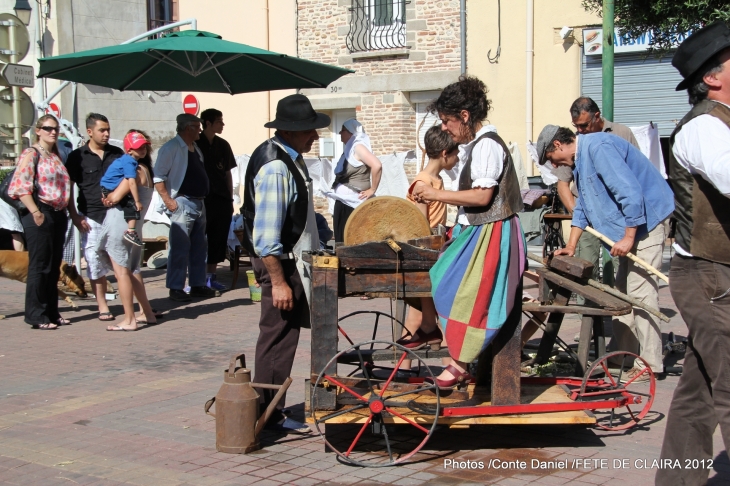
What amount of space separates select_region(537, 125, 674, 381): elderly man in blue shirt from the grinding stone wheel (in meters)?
1.25

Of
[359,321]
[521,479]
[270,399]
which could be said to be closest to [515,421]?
[521,479]

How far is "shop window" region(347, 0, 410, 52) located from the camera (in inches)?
723

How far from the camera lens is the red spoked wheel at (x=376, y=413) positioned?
15.7 ft

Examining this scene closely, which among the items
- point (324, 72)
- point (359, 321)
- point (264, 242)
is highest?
point (324, 72)

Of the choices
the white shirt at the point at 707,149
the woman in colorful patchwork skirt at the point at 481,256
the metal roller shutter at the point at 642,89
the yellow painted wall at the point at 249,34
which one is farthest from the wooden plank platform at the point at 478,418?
the yellow painted wall at the point at 249,34

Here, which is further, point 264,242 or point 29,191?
point 29,191

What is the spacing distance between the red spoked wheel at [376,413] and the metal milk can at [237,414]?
0.33 metres

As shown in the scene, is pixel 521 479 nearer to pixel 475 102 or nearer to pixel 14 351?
pixel 475 102

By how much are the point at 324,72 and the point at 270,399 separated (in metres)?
4.46

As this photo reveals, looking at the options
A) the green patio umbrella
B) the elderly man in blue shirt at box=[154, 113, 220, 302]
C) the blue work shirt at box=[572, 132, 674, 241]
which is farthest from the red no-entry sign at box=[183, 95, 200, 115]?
the blue work shirt at box=[572, 132, 674, 241]

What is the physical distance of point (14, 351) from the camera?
7.68 m

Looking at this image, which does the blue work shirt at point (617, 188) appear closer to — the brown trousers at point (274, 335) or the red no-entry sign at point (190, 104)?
the brown trousers at point (274, 335)

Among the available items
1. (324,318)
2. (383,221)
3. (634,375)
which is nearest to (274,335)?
(324,318)

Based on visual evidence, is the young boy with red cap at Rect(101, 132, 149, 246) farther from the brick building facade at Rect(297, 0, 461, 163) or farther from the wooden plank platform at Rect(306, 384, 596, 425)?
the brick building facade at Rect(297, 0, 461, 163)
